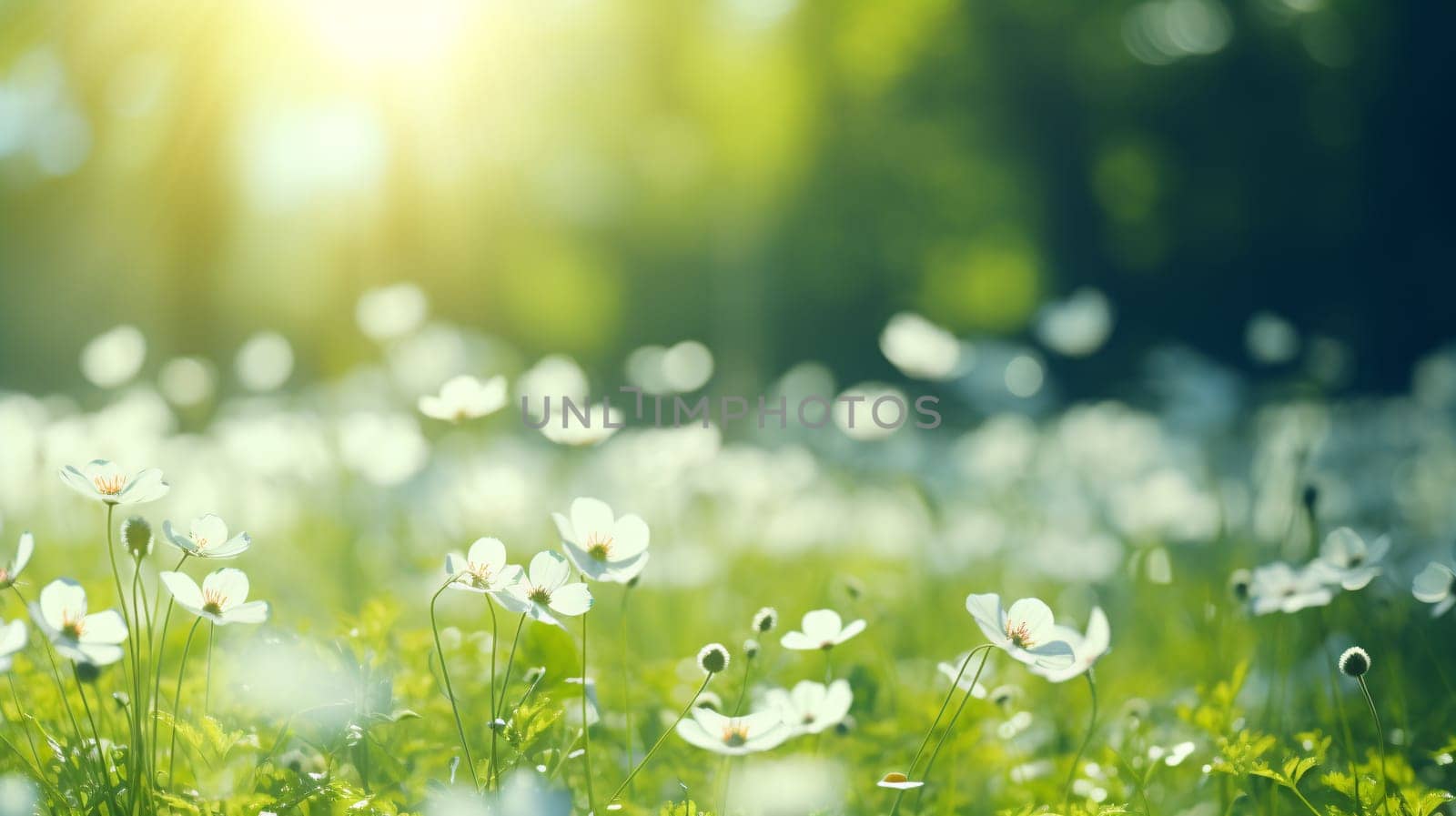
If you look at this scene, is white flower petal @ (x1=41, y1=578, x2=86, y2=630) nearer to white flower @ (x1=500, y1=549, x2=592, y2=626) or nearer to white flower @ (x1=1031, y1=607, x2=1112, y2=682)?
white flower @ (x1=500, y1=549, x2=592, y2=626)

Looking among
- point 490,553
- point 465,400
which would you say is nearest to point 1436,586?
point 490,553

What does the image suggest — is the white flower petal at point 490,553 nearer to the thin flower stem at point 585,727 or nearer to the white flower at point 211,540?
the thin flower stem at point 585,727

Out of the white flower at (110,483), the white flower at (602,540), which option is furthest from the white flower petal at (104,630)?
the white flower at (602,540)

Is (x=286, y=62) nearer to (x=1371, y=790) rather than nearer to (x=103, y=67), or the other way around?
(x=103, y=67)

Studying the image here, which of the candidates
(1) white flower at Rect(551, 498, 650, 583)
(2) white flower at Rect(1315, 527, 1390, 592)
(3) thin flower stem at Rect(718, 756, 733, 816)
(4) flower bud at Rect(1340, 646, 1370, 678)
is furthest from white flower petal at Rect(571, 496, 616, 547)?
(2) white flower at Rect(1315, 527, 1390, 592)

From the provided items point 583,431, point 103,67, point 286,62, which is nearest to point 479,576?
point 583,431
